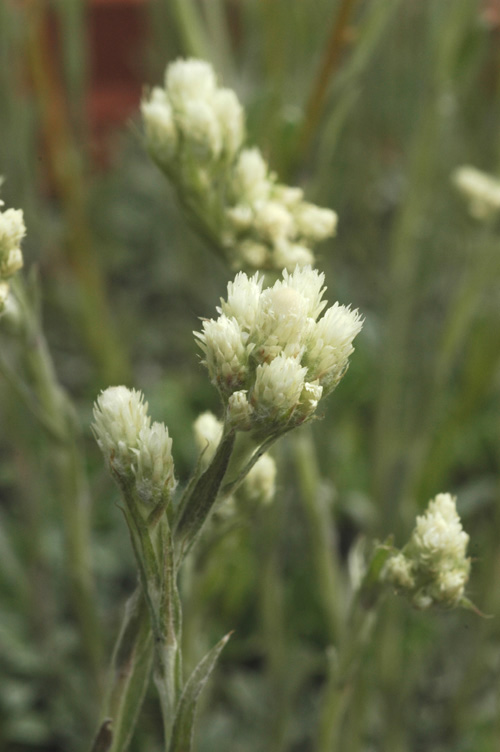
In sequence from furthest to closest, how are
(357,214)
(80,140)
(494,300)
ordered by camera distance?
(80,140), (357,214), (494,300)

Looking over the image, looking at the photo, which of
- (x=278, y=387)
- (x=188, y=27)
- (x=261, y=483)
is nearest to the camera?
(x=278, y=387)

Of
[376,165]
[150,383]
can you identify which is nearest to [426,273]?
[376,165]

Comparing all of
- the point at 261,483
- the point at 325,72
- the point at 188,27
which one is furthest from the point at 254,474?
the point at 188,27

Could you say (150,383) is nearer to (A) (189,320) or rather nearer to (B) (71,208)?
(A) (189,320)

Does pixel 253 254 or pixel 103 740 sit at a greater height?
pixel 253 254

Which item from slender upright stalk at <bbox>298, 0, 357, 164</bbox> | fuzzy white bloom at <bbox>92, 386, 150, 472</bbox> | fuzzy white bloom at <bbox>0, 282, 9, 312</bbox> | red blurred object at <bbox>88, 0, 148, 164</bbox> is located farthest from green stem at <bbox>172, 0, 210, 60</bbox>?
red blurred object at <bbox>88, 0, 148, 164</bbox>

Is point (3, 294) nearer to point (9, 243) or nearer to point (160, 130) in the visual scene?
point (9, 243)
